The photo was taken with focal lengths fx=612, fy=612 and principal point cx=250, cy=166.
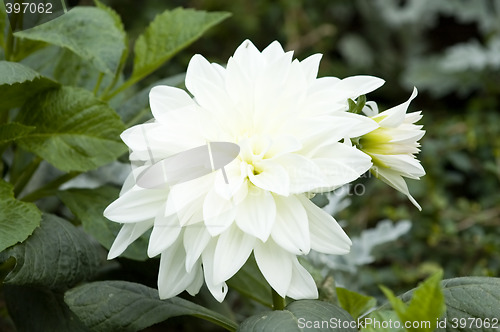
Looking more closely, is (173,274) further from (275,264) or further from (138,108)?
(138,108)

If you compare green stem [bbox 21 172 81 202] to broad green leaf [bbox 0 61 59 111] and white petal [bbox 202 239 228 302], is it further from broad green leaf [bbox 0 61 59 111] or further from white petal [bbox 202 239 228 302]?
white petal [bbox 202 239 228 302]

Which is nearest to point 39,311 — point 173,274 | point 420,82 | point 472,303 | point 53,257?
point 53,257

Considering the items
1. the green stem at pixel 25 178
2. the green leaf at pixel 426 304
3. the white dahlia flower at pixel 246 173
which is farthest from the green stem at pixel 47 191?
the green leaf at pixel 426 304

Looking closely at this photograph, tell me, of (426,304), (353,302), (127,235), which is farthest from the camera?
(353,302)

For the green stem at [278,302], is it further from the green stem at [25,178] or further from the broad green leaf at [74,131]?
the green stem at [25,178]

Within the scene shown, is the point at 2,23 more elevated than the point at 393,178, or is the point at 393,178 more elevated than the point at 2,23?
the point at 2,23

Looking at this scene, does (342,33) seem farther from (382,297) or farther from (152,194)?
(152,194)

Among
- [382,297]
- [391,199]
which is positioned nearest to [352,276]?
[382,297]
